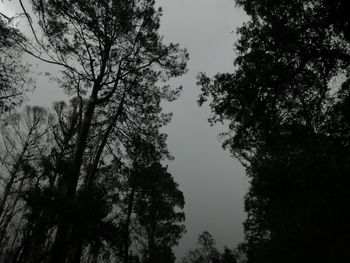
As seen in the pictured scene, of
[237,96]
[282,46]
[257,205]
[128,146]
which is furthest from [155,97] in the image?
[257,205]

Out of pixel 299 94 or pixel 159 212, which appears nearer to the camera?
pixel 299 94

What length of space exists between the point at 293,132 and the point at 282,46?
2.46 m

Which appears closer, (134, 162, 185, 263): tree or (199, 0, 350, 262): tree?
(199, 0, 350, 262): tree

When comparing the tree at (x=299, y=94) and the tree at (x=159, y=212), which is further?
the tree at (x=159, y=212)

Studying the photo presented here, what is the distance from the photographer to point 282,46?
787 centimetres

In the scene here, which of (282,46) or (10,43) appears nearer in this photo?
(10,43)

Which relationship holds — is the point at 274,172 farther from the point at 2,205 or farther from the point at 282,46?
the point at 2,205

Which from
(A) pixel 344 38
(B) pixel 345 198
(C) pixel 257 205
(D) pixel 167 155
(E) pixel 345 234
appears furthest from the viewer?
(C) pixel 257 205

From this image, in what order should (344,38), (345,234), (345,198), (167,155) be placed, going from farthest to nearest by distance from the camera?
(167,155)
(345,234)
(345,198)
(344,38)

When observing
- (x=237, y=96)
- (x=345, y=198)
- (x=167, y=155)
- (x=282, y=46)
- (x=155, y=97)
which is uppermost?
(x=155, y=97)

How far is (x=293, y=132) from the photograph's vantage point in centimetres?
804

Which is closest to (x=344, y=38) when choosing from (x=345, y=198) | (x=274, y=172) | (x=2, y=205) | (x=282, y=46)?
(x=282, y=46)

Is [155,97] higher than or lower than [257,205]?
higher

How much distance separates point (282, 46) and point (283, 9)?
1.47m
